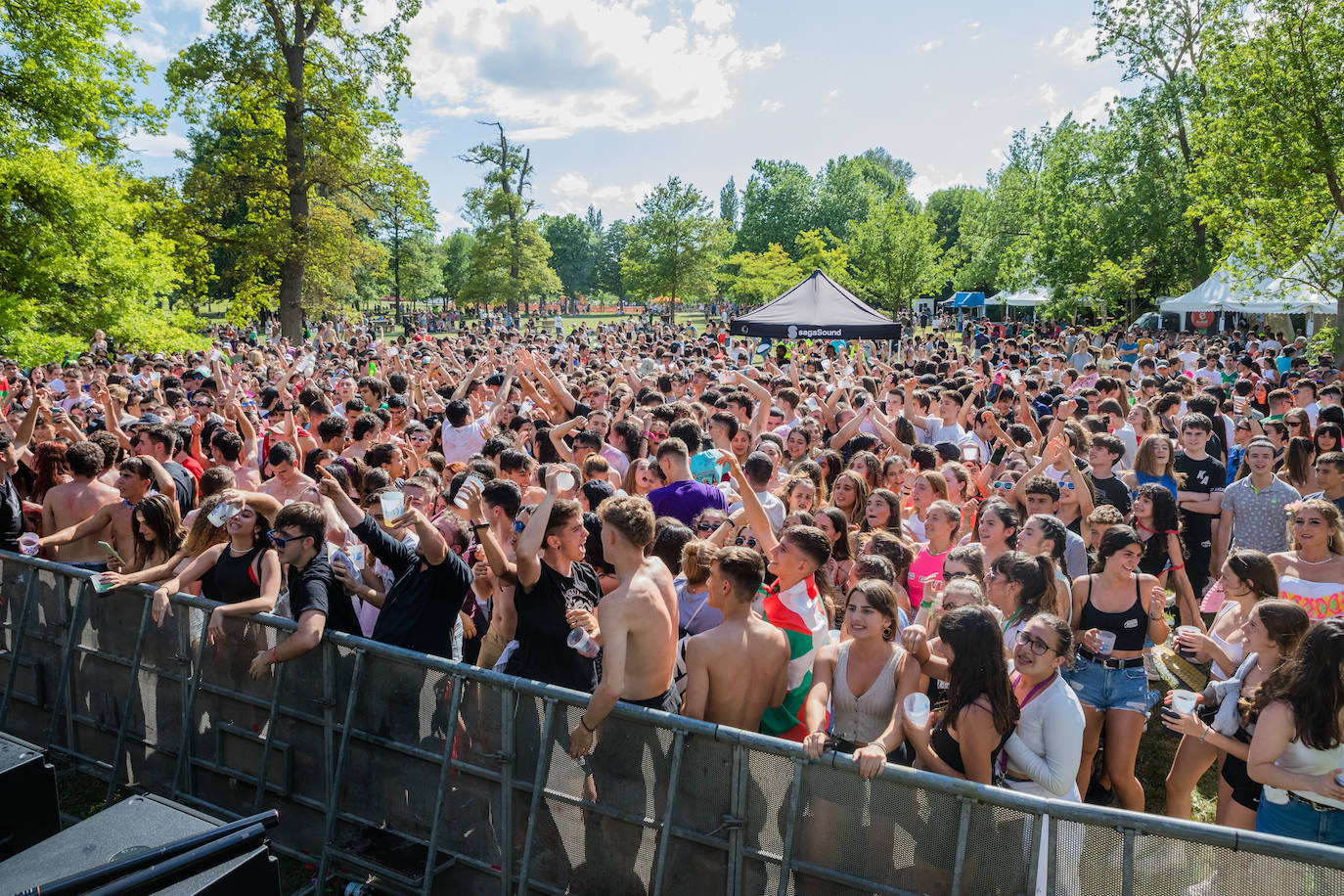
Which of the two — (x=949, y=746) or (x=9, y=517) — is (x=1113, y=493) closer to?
(x=949, y=746)

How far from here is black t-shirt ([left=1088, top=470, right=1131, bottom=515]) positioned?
6.97m

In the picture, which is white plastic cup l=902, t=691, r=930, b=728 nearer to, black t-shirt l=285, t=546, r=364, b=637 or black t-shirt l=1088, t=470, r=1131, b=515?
black t-shirt l=285, t=546, r=364, b=637

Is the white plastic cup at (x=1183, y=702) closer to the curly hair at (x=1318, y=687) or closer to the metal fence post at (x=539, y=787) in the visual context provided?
the curly hair at (x=1318, y=687)

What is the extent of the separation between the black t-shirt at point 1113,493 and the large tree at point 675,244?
142 feet

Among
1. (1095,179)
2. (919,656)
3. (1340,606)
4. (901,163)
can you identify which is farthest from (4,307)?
(901,163)

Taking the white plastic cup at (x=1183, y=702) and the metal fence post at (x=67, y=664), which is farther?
the metal fence post at (x=67, y=664)

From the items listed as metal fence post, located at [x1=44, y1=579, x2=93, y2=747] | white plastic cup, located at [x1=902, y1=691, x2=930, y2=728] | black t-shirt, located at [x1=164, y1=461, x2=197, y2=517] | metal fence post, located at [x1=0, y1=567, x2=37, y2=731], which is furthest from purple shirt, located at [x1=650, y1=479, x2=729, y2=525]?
metal fence post, located at [x1=0, y1=567, x2=37, y2=731]

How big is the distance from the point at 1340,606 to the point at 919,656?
2.92 meters

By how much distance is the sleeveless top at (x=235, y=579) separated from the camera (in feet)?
16.6

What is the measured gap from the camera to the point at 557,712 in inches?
155

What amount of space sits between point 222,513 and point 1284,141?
17.1 meters

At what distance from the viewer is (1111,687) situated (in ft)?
15.2

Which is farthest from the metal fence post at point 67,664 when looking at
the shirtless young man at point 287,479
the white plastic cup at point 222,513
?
the white plastic cup at point 222,513

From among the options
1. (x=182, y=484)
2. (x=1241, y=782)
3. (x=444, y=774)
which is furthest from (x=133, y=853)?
(x=182, y=484)
